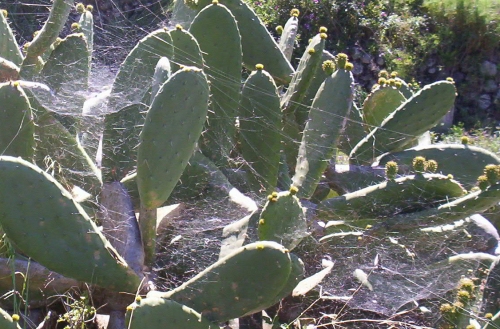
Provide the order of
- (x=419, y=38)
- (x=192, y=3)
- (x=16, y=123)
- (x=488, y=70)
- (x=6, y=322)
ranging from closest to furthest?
(x=6, y=322) < (x=16, y=123) < (x=192, y=3) < (x=488, y=70) < (x=419, y=38)

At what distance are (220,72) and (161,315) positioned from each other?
1.05 meters

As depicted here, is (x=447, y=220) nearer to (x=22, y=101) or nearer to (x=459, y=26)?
(x=22, y=101)

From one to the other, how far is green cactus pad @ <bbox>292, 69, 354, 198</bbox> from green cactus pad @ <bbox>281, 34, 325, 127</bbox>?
9 cm

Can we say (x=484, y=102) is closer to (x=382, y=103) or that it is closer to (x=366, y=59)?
(x=366, y=59)

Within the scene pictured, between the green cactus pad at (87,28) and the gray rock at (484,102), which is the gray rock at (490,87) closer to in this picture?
the gray rock at (484,102)

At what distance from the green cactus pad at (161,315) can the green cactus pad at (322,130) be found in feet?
2.66

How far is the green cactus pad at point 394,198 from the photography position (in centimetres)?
217

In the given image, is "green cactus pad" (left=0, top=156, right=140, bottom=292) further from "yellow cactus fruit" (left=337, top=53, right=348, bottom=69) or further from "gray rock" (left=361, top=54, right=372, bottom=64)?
"gray rock" (left=361, top=54, right=372, bottom=64)

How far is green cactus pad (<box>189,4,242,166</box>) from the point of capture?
233cm

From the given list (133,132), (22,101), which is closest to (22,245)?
(22,101)

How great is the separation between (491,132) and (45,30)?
14.2 ft

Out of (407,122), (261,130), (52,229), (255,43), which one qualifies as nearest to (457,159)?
(407,122)

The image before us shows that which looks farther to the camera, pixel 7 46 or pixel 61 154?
pixel 7 46

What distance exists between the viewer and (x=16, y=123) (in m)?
1.99
